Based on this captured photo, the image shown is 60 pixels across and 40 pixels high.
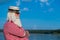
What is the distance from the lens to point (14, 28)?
5.20m

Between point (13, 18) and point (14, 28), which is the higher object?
point (13, 18)

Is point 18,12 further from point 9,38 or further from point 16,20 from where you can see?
point 9,38

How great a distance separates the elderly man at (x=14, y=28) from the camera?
5.18 metres

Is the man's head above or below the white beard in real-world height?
above

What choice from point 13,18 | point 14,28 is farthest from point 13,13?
point 14,28

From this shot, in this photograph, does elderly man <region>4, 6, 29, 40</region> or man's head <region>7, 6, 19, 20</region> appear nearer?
elderly man <region>4, 6, 29, 40</region>

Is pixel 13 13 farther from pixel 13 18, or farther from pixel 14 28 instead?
pixel 14 28

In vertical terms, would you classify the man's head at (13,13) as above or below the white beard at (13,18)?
above

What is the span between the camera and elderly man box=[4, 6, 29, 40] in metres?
5.18

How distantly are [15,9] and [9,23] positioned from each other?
11.5 inches

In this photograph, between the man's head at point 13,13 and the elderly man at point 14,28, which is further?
the man's head at point 13,13

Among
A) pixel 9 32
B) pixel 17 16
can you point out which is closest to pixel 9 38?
pixel 9 32

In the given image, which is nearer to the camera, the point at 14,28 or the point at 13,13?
the point at 14,28

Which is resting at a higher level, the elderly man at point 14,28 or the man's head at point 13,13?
the man's head at point 13,13
